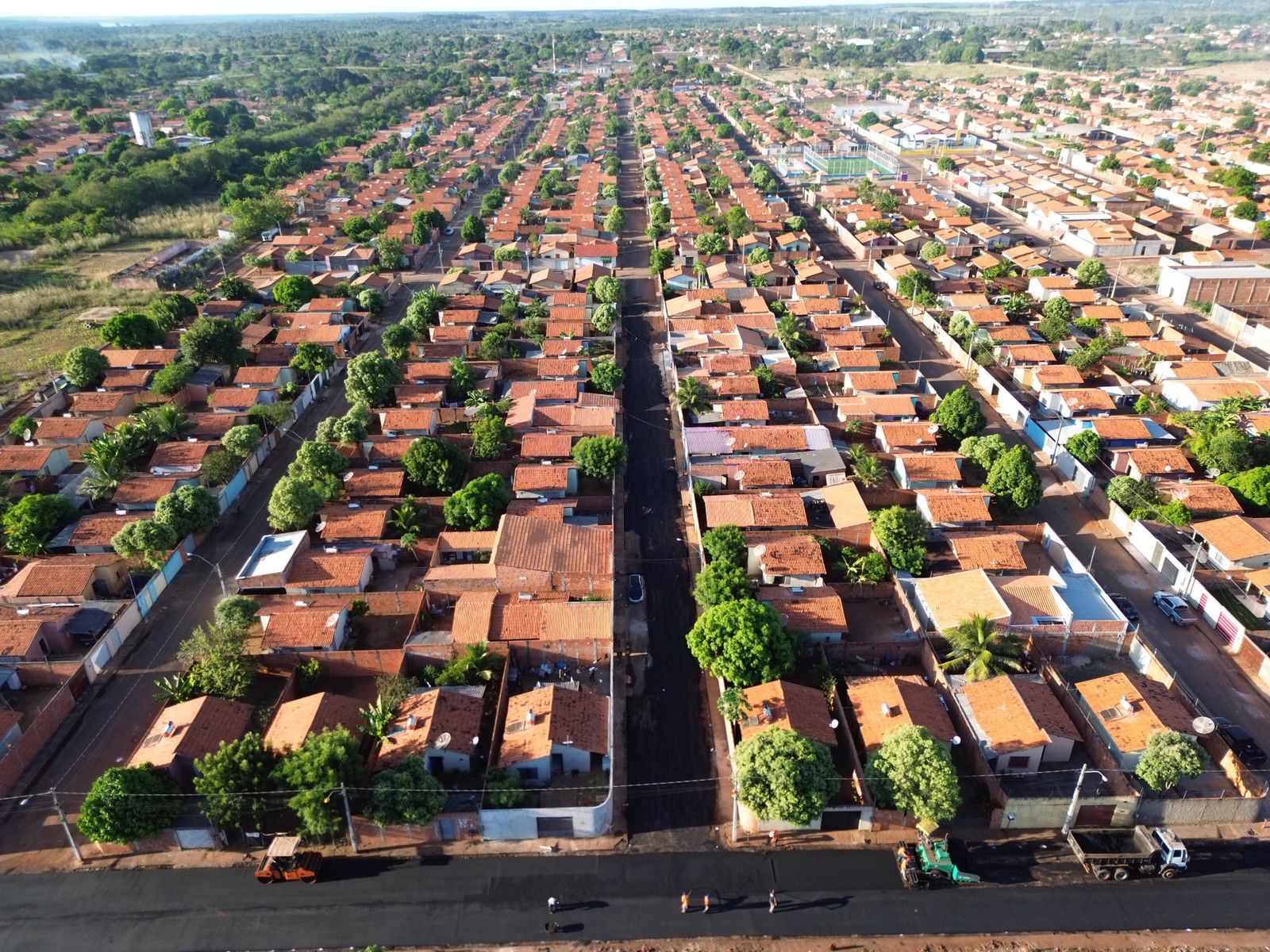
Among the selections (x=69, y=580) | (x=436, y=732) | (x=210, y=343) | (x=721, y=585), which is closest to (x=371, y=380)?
(x=210, y=343)

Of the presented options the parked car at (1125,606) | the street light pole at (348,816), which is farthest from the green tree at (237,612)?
the parked car at (1125,606)

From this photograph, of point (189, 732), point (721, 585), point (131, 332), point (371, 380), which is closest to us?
point (189, 732)

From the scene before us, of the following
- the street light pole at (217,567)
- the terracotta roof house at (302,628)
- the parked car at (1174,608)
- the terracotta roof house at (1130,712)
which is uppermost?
the terracotta roof house at (302,628)

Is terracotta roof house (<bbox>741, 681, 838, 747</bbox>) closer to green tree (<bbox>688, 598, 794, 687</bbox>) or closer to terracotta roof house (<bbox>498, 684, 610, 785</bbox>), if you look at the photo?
green tree (<bbox>688, 598, 794, 687</bbox>)

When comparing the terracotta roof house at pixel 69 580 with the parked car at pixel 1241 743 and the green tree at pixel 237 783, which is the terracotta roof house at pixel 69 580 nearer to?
the green tree at pixel 237 783

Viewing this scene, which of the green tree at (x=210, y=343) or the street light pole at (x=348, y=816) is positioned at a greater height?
the green tree at (x=210, y=343)

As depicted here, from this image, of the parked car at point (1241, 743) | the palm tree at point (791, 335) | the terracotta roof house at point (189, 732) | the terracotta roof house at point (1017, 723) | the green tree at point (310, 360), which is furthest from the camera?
the palm tree at point (791, 335)

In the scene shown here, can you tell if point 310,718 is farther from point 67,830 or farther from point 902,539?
point 902,539

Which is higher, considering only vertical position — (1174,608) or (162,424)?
(162,424)
